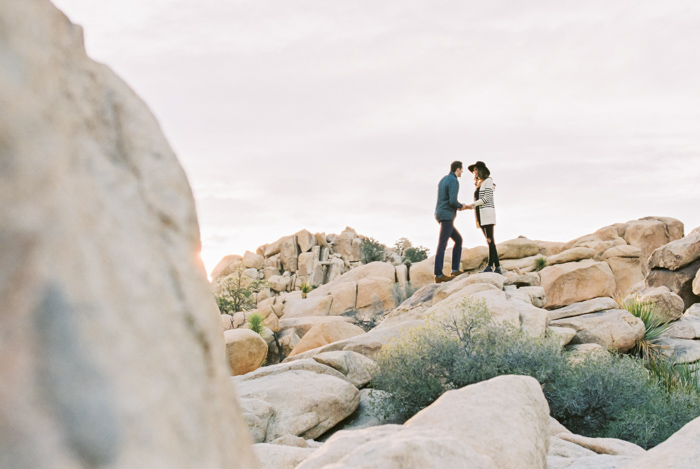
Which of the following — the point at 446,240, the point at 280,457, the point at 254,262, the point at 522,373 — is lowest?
the point at 254,262

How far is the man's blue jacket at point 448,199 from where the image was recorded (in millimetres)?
12906

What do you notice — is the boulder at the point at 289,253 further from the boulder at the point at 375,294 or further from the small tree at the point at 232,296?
the small tree at the point at 232,296

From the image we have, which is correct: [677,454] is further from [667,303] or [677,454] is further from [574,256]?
[574,256]

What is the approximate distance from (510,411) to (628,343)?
389 inches

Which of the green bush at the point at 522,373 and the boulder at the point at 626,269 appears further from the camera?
the boulder at the point at 626,269

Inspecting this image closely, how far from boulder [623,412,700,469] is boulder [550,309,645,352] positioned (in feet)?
27.6

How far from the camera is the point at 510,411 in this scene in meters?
3.73

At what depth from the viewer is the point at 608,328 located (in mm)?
12000

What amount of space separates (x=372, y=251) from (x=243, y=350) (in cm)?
4013

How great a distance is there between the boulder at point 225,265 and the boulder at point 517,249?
31487 millimetres

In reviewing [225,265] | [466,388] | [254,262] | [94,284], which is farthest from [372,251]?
[94,284]

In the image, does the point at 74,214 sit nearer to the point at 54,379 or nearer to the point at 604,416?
the point at 54,379

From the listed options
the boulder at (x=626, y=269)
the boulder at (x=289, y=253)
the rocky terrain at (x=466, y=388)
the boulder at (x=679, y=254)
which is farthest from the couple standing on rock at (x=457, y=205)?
the boulder at (x=289, y=253)

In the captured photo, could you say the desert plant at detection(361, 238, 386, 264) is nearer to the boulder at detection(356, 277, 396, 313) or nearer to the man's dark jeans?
the boulder at detection(356, 277, 396, 313)
